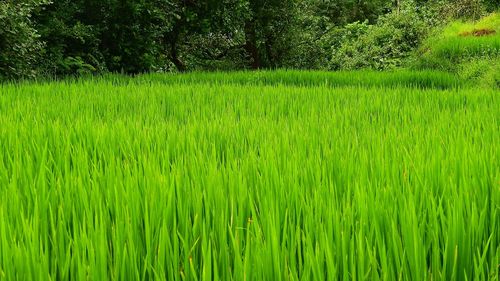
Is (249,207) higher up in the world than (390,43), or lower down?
lower down

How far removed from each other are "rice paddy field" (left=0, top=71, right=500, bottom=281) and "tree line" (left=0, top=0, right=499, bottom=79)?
4818 mm

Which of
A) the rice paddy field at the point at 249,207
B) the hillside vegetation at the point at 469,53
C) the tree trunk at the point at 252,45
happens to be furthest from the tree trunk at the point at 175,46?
the rice paddy field at the point at 249,207

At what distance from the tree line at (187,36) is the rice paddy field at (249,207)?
15.8 ft

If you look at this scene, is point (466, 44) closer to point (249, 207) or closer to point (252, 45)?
point (252, 45)

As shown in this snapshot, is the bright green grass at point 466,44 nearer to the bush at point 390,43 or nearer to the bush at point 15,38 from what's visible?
the bush at point 390,43

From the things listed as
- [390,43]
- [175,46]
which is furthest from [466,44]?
[175,46]

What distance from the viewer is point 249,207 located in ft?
4.49

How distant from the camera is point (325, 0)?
20688 millimetres

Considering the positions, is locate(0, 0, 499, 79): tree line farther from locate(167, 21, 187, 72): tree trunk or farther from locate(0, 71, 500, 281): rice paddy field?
locate(0, 71, 500, 281): rice paddy field

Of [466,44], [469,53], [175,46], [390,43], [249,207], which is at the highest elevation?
[175,46]

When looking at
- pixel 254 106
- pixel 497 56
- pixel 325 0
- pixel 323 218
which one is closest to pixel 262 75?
pixel 497 56

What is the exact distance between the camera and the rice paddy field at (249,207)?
3.12 feet

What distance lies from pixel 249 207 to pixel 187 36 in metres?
11.9

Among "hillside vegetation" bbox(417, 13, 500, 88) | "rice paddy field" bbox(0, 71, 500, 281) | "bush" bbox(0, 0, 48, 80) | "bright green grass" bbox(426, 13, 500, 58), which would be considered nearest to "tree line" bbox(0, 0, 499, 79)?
"bush" bbox(0, 0, 48, 80)
